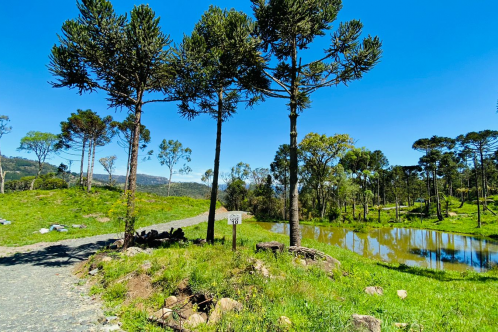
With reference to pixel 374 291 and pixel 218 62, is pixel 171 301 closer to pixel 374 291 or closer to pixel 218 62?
pixel 374 291

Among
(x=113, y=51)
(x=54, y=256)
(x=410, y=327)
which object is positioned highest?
(x=113, y=51)

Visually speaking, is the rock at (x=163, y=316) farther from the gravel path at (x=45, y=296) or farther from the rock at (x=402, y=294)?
the rock at (x=402, y=294)

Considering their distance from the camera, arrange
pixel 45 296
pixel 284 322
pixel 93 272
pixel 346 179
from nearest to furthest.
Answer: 1. pixel 284 322
2. pixel 45 296
3. pixel 93 272
4. pixel 346 179

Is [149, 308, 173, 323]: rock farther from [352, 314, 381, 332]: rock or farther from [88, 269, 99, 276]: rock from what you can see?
[88, 269, 99, 276]: rock

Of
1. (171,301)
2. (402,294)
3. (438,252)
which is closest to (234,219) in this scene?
(171,301)

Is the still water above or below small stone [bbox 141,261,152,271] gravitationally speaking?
below

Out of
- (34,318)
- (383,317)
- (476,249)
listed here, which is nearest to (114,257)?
(34,318)

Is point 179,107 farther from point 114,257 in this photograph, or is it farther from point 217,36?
point 114,257

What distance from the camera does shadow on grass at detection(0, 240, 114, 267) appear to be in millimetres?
8031

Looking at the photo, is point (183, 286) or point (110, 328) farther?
point (183, 286)

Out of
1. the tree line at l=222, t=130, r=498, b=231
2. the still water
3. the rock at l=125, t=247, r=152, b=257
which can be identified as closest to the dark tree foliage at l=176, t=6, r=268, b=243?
the rock at l=125, t=247, r=152, b=257

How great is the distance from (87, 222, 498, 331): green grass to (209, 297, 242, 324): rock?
0.54ft

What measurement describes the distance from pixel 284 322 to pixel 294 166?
6.04 m

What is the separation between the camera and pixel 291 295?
4586mm
